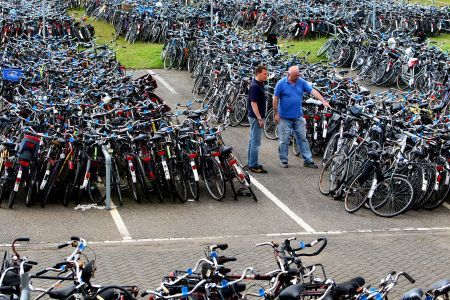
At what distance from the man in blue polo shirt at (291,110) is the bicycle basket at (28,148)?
3.70 m

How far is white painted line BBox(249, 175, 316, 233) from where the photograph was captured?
421 inches

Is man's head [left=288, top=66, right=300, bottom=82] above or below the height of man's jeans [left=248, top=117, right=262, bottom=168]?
above

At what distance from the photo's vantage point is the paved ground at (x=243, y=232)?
9.09m

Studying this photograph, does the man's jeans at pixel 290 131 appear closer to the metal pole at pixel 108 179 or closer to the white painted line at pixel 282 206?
the white painted line at pixel 282 206

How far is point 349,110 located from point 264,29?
14.4 meters

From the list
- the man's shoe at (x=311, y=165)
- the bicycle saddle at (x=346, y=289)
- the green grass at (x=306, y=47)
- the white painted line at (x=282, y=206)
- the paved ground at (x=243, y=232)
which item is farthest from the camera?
the green grass at (x=306, y=47)

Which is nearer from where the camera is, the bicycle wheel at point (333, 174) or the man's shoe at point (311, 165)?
the bicycle wheel at point (333, 174)

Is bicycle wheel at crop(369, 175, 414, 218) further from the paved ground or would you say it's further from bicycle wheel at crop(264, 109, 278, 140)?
bicycle wheel at crop(264, 109, 278, 140)

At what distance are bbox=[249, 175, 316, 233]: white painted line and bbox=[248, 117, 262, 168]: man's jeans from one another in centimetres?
34

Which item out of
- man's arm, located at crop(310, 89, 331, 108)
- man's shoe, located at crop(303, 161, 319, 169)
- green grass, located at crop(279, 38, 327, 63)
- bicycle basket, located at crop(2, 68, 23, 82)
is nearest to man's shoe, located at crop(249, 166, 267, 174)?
man's shoe, located at crop(303, 161, 319, 169)

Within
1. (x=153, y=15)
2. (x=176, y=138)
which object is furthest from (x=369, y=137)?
(x=153, y=15)

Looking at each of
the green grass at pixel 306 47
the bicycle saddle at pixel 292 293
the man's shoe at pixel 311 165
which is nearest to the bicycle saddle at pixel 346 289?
the bicycle saddle at pixel 292 293

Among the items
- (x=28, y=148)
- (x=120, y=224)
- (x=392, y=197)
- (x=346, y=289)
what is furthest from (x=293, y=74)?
(x=346, y=289)

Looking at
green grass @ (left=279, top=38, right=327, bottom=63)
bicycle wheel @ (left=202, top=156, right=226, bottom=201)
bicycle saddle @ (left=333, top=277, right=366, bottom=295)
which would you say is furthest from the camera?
green grass @ (left=279, top=38, right=327, bottom=63)
